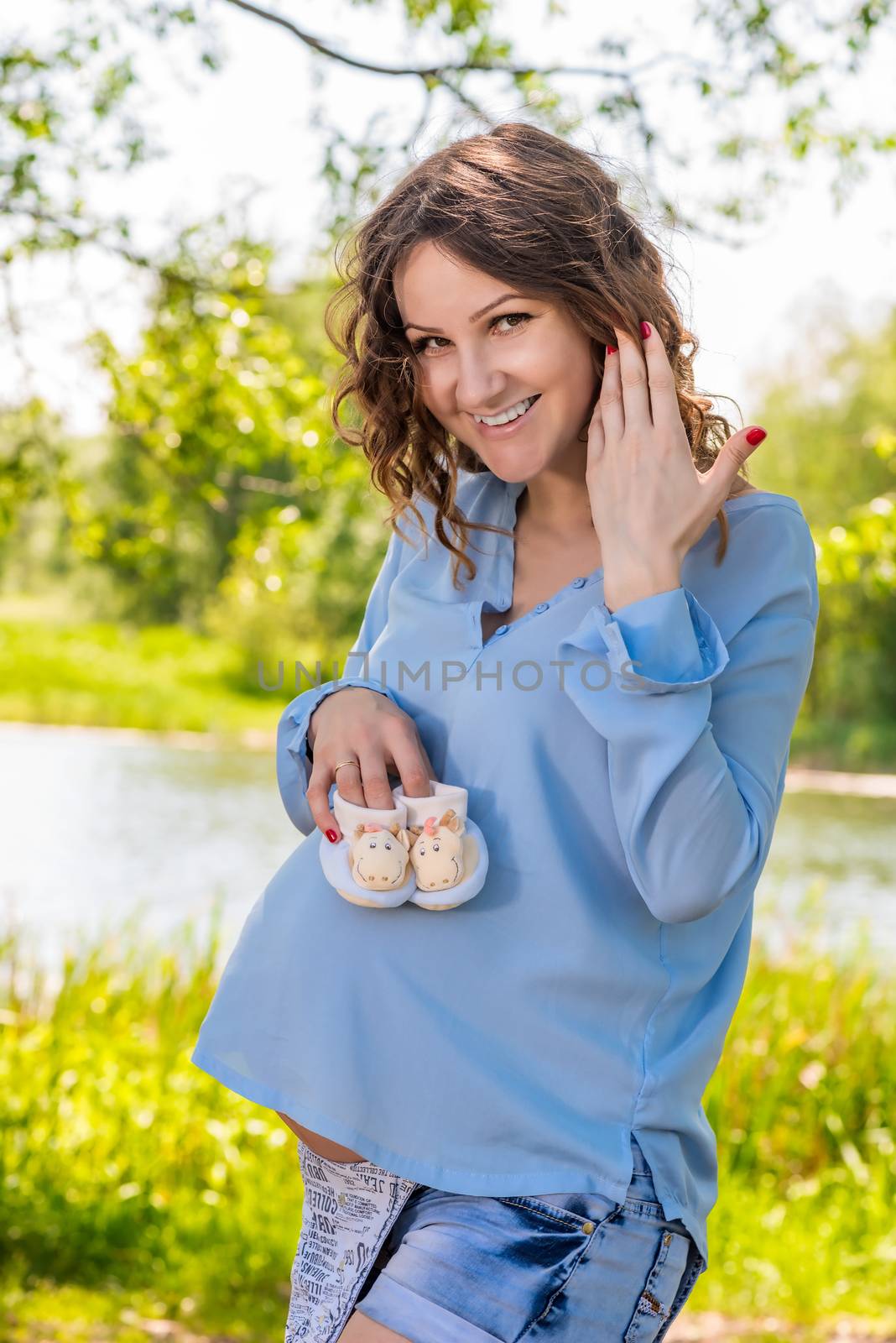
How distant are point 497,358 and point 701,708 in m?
0.43

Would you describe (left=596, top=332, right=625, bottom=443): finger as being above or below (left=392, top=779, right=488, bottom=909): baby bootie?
above

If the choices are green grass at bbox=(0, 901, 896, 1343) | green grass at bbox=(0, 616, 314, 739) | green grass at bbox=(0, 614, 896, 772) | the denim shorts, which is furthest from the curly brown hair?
green grass at bbox=(0, 616, 314, 739)

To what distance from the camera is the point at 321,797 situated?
143cm

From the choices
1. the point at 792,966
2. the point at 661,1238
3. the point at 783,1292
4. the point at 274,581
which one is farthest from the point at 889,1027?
the point at 661,1238

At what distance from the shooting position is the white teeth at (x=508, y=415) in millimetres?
Result: 1394

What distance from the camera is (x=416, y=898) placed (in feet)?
4.28

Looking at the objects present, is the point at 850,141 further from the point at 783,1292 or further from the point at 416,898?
the point at 416,898

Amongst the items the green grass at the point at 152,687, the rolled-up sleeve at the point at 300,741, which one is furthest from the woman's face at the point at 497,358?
the green grass at the point at 152,687

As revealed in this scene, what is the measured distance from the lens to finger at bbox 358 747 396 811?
1372 millimetres

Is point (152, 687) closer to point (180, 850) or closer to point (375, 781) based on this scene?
point (180, 850)

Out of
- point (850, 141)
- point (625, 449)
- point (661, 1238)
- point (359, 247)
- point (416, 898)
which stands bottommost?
point (661, 1238)

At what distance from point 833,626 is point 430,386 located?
19.3 metres

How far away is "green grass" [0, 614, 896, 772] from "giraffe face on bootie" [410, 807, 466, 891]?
1977 cm

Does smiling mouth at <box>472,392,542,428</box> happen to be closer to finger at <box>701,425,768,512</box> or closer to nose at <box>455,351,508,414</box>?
nose at <box>455,351,508,414</box>
